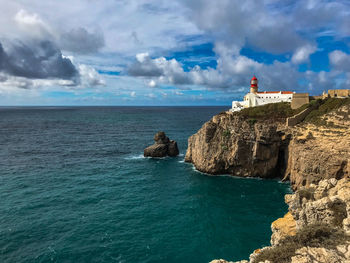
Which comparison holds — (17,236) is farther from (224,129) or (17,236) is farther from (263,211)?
(224,129)

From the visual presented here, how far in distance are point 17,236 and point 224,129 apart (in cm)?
4485

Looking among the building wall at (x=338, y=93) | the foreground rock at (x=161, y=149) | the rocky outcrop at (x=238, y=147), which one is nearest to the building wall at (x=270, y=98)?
the building wall at (x=338, y=93)

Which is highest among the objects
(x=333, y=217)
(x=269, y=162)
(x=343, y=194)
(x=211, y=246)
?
(x=343, y=194)

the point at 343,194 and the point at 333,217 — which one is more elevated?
the point at 343,194

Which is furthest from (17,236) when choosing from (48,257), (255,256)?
(255,256)

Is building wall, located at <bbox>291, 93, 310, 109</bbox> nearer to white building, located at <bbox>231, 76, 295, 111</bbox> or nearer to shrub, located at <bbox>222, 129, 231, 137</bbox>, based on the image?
white building, located at <bbox>231, 76, 295, 111</bbox>

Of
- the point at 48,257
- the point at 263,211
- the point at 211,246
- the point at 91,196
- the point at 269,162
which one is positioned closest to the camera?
the point at 48,257

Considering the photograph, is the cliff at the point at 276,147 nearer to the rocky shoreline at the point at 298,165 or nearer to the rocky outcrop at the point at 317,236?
the rocky shoreline at the point at 298,165

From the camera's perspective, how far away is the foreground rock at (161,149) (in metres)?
73.2

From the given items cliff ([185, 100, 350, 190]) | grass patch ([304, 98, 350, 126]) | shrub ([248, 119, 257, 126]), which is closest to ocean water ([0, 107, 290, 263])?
cliff ([185, 100, 350, 190])

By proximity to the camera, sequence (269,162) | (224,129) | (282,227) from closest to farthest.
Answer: (282,227) < (269,162) < (224,129)

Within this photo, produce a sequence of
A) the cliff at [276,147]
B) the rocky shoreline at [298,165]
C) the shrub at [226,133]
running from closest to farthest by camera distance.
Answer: the rocky shoreline at [298,165], the cliff at [276,147], the shrub at [226,133]

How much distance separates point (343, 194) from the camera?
19672 mm

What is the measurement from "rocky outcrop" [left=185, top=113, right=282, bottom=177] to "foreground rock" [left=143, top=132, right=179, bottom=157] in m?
14.2
